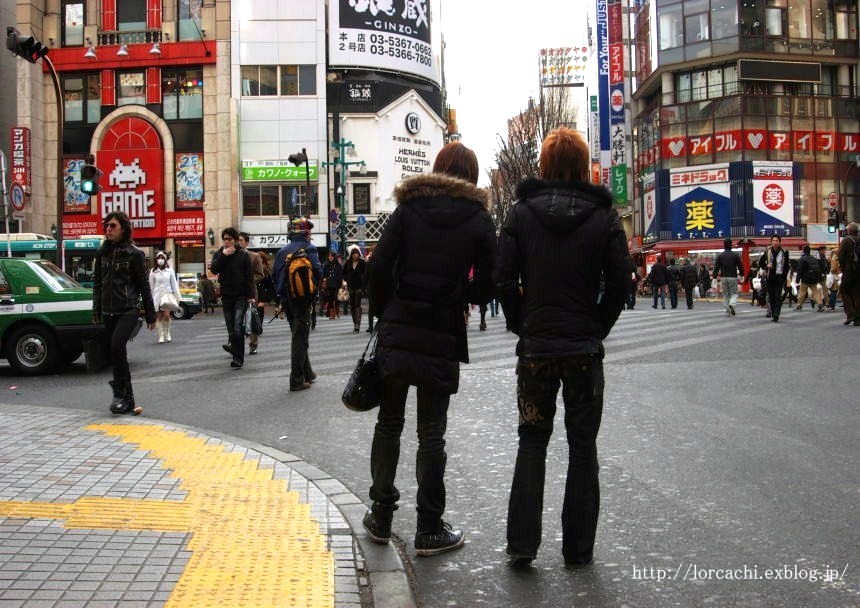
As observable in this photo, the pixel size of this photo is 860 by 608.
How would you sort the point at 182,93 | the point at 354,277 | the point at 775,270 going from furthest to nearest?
the point at 182,93, the point at 354,277, the point at 775,270

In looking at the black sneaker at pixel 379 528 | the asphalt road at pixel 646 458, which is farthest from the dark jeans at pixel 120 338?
the black sneaker at pixel 379 528

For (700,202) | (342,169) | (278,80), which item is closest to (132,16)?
(278,80)

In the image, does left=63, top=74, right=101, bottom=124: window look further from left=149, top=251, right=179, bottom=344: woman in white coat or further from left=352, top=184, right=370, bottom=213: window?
left=149, top=251, right=179, bottom=344: woman in white coat

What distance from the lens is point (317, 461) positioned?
5645mm

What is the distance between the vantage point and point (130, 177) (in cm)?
4212

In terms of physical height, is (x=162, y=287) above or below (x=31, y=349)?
above

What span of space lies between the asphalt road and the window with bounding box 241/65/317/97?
115 ft

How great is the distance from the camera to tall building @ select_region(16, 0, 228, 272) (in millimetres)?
42094

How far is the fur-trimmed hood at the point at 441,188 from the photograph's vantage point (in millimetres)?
3668

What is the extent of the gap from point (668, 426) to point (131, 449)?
3.96 metres

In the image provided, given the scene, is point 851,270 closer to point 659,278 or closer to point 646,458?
point 659,278

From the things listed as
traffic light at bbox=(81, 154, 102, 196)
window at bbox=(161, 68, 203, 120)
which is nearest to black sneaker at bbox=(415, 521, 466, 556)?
traffic light at bbox=(81, 154, 102, 196)

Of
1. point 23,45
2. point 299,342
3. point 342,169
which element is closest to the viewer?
point 299,342

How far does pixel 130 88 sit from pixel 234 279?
1411 inches
